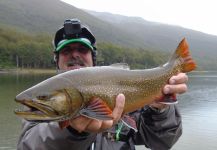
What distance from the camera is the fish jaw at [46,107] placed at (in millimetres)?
3268

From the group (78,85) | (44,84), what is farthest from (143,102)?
(44,84)

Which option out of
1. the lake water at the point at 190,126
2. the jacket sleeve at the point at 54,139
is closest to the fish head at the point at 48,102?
the jacket sleeve at the point at 54,139

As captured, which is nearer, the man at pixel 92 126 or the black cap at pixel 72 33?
the man at pixel 92 126

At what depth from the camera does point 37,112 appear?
3.28 meters

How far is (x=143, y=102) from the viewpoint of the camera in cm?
412

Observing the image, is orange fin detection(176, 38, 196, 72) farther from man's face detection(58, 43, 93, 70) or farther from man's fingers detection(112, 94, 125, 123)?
man's face detection(58, 43, 93, 70)

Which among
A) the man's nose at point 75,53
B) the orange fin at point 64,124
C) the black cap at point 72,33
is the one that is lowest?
the orange fin at point 64,124

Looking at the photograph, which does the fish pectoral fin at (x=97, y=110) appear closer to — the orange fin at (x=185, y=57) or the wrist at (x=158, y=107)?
the wrist at (x=158, y=107)

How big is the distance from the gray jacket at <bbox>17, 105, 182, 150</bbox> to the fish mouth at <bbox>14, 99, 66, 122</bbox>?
0.42 metres

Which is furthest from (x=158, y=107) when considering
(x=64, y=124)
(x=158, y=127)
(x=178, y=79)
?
(x=64, y=124)

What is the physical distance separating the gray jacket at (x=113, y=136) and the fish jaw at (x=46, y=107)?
41cm

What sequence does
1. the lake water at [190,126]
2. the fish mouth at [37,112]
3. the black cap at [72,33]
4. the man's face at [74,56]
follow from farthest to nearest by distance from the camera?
1. the lake water at [190,126]
2. the black cap at [72,33]
3. the man's face at [74,56]
4. the fish mouth at [37,112]

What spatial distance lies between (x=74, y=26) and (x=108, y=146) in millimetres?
2137

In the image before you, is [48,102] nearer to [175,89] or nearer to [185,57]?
[175,89]
